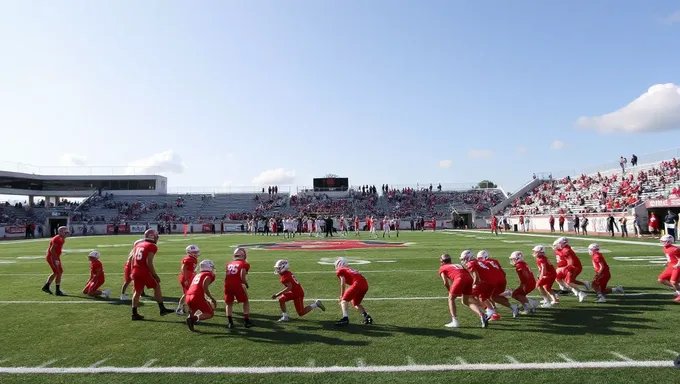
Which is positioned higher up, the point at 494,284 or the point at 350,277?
the point at 350,277

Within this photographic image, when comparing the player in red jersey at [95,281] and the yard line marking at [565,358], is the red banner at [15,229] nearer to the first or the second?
the player in red jersey at [95,281]

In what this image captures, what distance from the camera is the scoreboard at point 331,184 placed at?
230ft

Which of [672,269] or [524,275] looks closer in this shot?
[524,275]

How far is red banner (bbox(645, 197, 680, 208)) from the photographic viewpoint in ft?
97.3

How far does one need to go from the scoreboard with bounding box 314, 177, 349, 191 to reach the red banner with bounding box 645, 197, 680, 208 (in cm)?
4301

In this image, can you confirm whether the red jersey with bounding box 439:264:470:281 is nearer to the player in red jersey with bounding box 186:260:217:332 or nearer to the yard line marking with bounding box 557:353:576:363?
the yard line marking with bounding box 557:353:576:363

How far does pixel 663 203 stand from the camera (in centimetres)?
3070

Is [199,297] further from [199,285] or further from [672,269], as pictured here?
[672,269]

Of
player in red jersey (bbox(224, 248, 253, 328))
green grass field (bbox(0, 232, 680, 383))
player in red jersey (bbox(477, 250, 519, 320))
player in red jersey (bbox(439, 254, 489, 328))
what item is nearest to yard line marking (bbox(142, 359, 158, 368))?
green grass field (bbox(0, 232, 680, 383))

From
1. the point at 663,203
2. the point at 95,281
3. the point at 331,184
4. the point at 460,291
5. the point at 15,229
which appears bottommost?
the point at 95,281

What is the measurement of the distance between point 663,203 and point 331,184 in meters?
45.5

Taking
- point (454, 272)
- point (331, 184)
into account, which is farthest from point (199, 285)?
point (331, 184)

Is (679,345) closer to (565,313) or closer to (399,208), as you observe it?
(565,313)

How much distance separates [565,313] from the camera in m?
8.83
